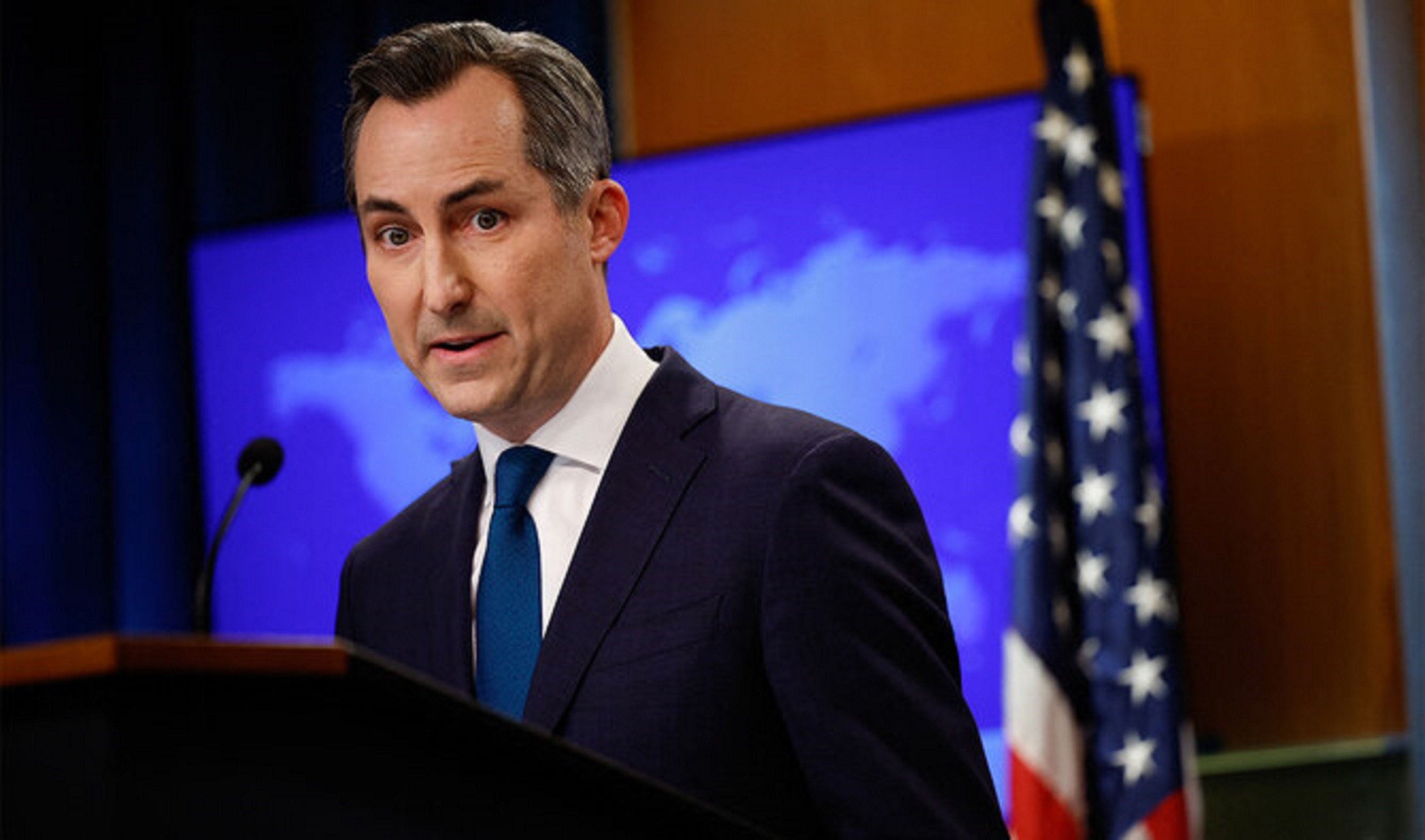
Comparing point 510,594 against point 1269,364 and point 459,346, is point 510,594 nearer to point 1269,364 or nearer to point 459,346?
point 459,346

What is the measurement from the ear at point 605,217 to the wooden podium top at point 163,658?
2.26 feet

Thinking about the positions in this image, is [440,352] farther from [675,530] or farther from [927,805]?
[927,805]

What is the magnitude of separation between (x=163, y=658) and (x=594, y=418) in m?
0.77

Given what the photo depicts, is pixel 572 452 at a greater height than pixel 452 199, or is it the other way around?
pixel 452 199

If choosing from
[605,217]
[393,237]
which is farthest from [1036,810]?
[393,237]

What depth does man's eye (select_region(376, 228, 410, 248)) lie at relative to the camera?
5.03 ft

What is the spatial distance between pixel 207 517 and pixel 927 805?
10.6 ft

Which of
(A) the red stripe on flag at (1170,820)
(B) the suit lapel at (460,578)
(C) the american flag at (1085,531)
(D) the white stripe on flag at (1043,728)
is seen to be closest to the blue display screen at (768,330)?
(C) the american flag at (1085,531)

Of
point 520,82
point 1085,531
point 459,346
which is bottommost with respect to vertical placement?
point 1085,531

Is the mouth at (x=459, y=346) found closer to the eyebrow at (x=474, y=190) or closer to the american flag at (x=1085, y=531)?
the eyebrow at (x=474, y=190)

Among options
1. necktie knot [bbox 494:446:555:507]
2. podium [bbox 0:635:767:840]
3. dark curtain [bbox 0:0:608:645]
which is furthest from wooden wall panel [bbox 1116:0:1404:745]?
podium [bbox 0:635:767:840]

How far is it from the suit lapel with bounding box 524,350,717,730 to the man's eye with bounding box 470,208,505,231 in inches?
9.0

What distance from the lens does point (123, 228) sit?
480 centimetres

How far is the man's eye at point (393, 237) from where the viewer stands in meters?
1.53
